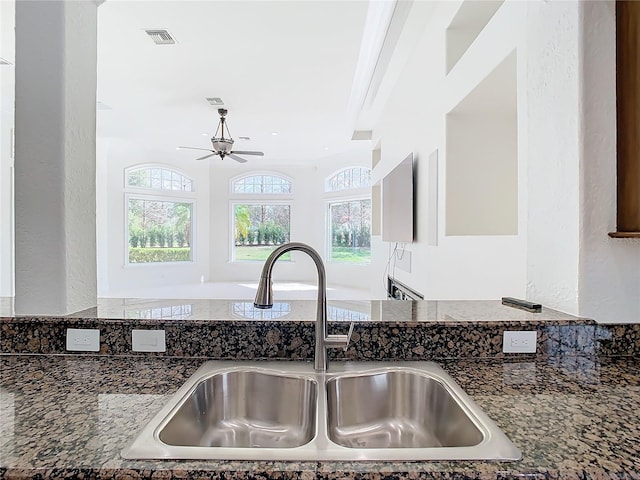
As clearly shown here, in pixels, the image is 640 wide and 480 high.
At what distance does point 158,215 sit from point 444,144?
7.73 m

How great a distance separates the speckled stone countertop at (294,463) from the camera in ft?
2.21

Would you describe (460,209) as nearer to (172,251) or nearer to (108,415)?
(108,415)

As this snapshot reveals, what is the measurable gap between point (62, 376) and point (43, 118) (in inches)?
35.7

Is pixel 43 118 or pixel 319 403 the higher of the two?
pixel 43 118

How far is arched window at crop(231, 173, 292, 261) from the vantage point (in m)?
9.87

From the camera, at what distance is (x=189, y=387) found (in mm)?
1037

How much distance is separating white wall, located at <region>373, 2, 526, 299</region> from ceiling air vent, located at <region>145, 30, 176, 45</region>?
7.44 ft

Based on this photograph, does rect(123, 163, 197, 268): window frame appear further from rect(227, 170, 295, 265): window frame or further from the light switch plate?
the light switch plate

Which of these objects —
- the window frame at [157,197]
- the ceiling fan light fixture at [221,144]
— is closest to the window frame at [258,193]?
the window frame at [157,197]

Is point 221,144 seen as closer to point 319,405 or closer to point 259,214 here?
point 259,214

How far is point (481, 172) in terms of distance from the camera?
2.64m

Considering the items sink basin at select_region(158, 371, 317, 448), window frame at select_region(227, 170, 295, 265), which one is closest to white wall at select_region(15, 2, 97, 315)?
sink basin at select_region(158, 371, 317, 448)

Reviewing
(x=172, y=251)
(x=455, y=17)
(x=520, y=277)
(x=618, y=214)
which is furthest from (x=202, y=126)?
(x=618, y=214)

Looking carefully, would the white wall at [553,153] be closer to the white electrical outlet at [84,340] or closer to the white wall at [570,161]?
the white wall at [570,161]
